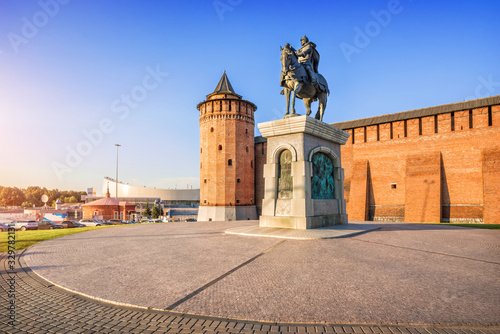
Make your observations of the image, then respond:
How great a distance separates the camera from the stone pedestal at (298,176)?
32.7 ft

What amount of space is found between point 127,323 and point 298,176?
7.71m

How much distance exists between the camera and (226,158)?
31.3 m

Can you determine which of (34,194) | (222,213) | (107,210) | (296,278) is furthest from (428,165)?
(34,194)

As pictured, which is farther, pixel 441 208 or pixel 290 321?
pixel 441 208

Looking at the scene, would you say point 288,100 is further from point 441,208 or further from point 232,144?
point 232,144

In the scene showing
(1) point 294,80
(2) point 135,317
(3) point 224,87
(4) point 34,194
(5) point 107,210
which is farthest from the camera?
(4) point 34,194

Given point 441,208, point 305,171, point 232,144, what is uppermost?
point 232,144

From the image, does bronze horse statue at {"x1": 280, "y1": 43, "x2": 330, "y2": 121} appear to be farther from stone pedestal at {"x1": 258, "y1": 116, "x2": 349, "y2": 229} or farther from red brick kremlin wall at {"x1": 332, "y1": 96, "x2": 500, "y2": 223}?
red brick kremlin wall at {"x1": 332, "y1": 96, "x2": 500, "y2": 223}

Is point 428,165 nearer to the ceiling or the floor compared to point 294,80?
nearer to the floor

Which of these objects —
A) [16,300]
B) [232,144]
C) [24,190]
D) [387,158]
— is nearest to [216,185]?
[232,144]

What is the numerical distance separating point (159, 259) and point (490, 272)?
20.5ft

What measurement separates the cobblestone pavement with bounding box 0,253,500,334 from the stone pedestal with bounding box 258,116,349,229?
669 centimetres

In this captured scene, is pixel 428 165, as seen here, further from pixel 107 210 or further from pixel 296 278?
pixel 107 210

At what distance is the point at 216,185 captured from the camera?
3120 cm
